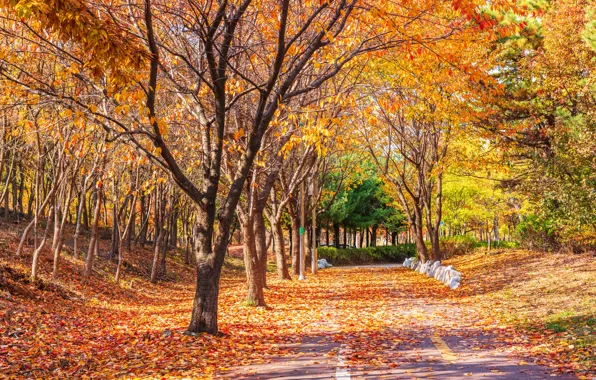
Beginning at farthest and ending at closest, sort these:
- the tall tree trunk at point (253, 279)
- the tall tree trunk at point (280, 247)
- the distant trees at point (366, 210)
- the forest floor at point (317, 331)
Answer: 1. the distant trees at point (366, 210)
2. the tall tree trunk at point (280, 247)
3. the tall tree trunk at point (253, 279)
4. the forest floor at point (317, 331)

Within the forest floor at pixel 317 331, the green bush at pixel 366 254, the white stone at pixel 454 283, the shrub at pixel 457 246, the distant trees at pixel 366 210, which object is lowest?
the forest floor at pixel 317 331

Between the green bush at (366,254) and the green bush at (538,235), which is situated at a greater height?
the green bush at (538,235)

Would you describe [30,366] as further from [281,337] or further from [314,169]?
[314,169]

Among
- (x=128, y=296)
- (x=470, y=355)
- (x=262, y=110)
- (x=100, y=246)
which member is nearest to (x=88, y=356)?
(x=262, y=110)

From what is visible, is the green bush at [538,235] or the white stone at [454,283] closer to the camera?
the white stone at [454,283]

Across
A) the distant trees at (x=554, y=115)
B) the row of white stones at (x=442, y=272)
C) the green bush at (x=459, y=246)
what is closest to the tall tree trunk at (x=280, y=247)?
the row of white stones at (x=442, y=272)

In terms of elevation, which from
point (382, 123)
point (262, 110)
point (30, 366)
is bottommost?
point (30, 366)

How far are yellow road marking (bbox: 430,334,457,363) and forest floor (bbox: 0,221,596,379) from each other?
3cm

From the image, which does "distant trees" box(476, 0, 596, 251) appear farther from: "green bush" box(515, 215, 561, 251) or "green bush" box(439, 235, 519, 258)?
"green bush" box(439, 235, 519, 258)

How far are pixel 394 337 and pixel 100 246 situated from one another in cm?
2332

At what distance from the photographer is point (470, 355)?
309 inches

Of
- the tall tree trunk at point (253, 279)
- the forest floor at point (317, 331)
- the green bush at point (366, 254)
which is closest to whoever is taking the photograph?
the forest floor at point (317, 331)

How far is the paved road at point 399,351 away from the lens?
6816mm

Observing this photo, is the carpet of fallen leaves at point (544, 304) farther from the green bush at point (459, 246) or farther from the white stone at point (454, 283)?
the green bush at point (459, 246)
